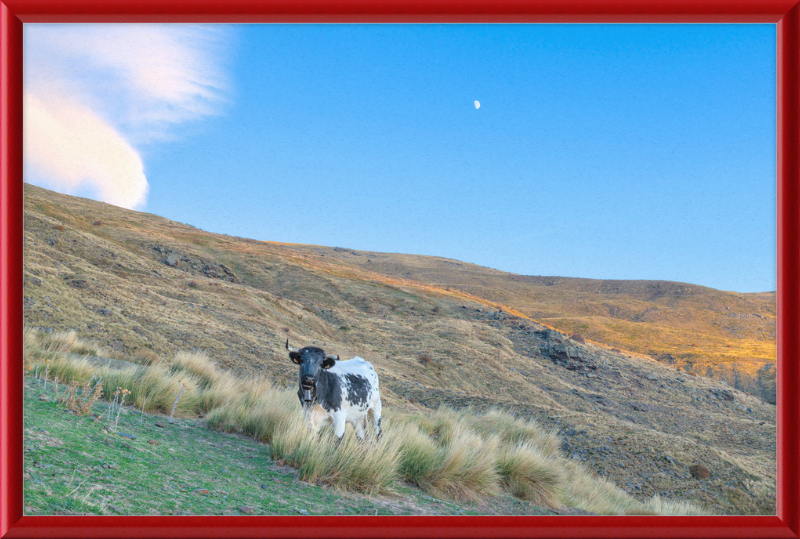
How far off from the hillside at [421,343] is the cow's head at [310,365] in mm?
9199

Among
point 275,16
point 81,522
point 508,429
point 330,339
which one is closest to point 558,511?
point 508,429

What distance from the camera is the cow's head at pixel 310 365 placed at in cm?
Answer: 648

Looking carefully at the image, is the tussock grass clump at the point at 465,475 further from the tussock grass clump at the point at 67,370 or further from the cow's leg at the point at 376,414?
the tussock grass clump at the point at 67,370

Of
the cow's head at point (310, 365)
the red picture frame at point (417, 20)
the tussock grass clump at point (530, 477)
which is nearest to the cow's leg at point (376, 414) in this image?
the cow's head at point (310, 365)

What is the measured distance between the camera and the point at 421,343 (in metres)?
32.3

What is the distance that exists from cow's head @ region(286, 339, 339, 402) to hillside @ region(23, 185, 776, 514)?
9.20 m

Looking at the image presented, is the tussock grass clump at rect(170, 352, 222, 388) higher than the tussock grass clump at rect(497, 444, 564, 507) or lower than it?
higher

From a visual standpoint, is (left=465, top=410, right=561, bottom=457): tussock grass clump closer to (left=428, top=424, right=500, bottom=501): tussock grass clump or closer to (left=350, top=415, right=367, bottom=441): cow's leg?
(left=428, top=424, right=500, bottom=501): tussock grass clump

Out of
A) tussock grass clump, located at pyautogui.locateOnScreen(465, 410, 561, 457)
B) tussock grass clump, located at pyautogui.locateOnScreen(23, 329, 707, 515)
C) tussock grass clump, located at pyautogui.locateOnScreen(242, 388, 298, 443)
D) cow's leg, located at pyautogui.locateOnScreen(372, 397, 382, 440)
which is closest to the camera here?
tussock grass clump, located at pyautogui.locateOnScreen(23, 329, 707, 515)

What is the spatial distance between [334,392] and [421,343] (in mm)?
25414

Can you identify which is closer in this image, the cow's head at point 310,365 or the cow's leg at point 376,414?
the cow's head at point 310,365

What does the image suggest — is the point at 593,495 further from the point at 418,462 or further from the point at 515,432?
the point at 418,462

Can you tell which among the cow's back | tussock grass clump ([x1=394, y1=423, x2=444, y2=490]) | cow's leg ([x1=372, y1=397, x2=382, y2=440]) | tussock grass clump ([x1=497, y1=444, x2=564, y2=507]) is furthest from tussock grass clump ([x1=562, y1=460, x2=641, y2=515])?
the cow's back

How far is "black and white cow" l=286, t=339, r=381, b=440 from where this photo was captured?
6.66 meters
